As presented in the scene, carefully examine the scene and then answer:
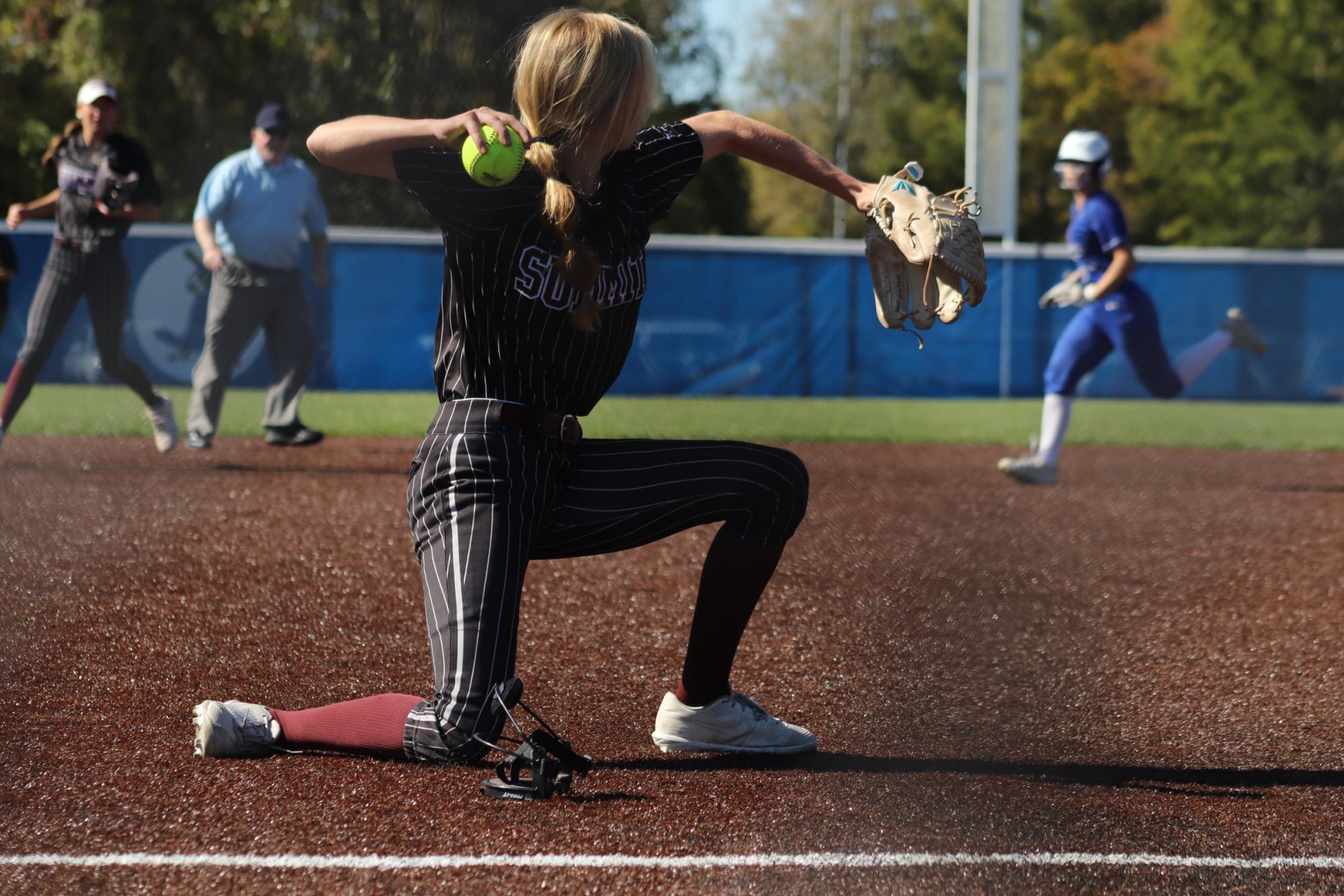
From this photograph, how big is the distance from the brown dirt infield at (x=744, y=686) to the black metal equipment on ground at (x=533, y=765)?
0.05 metres

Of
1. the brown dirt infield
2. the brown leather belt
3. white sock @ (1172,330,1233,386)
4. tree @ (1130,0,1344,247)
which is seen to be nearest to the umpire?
the brown dirt infield

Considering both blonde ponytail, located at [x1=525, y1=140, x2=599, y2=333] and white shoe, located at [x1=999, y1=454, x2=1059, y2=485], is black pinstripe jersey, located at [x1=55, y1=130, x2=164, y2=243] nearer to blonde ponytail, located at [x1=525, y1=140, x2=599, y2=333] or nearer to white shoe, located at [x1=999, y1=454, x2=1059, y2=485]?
white shoe, located at [x1=999, y1=454, x2=1059, y2=485]

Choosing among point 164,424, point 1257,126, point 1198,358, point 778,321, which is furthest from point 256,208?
point 1257,126

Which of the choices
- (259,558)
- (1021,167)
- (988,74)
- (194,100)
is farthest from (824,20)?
(259,558)

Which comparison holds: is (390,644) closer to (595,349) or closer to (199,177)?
(595,349)

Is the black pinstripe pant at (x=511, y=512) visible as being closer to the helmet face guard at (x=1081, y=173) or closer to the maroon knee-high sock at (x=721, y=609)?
the maroon knee-high sock at (x=721, y=609)

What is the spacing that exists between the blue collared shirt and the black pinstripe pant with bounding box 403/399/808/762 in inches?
227

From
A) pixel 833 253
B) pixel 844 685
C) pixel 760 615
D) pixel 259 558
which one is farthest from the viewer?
pixel 833 253

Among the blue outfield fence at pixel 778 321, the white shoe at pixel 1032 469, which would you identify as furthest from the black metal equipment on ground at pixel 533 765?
the blue outfield fence at pixel 778 321

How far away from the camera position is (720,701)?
3.37 m

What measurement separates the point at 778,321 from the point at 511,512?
1295cm

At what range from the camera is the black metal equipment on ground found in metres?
2.94

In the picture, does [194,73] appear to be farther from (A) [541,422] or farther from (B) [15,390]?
(A) [541,422]

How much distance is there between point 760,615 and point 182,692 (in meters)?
1.89
